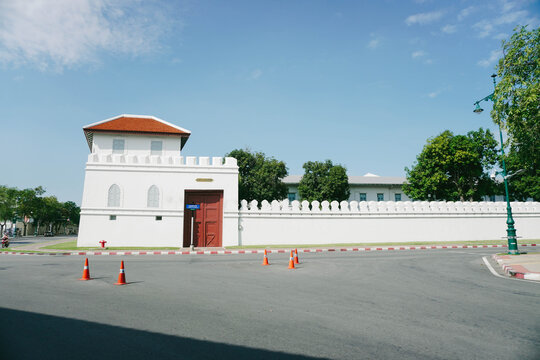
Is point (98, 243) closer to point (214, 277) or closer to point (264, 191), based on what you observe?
point (214, 277)

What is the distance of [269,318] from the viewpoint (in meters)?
5.02

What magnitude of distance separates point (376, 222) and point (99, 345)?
73.9ft

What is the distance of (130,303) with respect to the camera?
5.93m

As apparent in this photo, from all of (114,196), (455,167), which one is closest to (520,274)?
(114,196)

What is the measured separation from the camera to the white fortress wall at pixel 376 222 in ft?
74.5

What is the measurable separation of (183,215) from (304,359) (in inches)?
767

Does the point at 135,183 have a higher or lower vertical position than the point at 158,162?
lower

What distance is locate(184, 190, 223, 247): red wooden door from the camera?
72.7 feet

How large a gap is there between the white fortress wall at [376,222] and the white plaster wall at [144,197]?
2.05m

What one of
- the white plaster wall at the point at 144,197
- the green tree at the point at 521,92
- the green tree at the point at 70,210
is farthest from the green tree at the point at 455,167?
the green tree at the point at 70,210

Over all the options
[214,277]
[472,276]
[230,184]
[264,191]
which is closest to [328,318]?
[214,277]

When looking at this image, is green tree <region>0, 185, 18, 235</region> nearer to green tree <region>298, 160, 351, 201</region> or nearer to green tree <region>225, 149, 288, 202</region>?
green tree <region>225, 149, 288, 202</region>

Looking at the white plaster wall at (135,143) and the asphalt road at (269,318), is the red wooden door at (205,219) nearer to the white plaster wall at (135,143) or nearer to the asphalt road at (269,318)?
the white plaster wall at (135,143)

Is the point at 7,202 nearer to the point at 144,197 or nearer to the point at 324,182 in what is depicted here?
the point at 144,197
